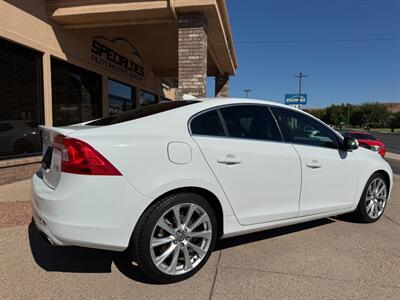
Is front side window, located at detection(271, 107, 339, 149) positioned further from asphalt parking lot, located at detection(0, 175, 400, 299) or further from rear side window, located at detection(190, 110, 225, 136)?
asphalt parking lot, located at detection(0, 175, 400, 299)

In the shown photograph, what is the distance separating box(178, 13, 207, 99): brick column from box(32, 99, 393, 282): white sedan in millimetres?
3550

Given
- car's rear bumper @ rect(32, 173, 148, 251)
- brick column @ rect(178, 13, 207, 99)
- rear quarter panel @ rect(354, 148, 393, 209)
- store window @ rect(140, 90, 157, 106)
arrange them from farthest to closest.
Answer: store window @ rect(140, 90, 157, 106) < brick column @ rect(178, 13, 207, 99) < rear quarter panel @ rect(354, 148, 393, 209) < car's rear bumper @ rect(32, 173, 148, 251)

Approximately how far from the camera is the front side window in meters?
3.44

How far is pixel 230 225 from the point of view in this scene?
115 inches

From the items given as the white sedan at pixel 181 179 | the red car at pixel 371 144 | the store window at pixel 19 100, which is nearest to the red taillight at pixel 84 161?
the white sedan at pixel 181 179

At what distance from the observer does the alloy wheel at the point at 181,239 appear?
2.61 meters

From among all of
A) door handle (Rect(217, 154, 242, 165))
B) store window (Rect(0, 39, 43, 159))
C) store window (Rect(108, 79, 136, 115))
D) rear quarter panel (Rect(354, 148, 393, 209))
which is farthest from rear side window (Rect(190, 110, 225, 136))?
store window (Rect(108, 79, 136, 115))

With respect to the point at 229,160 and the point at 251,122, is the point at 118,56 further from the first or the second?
the point at 229,160

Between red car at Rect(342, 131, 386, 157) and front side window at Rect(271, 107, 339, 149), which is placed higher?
front side window at Rect(271, 107, 339, 149)

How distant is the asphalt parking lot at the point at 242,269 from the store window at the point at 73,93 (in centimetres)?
468

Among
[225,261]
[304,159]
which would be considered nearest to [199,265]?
[225,261]

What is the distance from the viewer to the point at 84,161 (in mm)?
2344

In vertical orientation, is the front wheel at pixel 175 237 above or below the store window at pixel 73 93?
below

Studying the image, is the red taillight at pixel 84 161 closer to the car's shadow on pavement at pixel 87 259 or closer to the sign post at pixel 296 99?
the car's shadow on pavement at pixel 87 259
